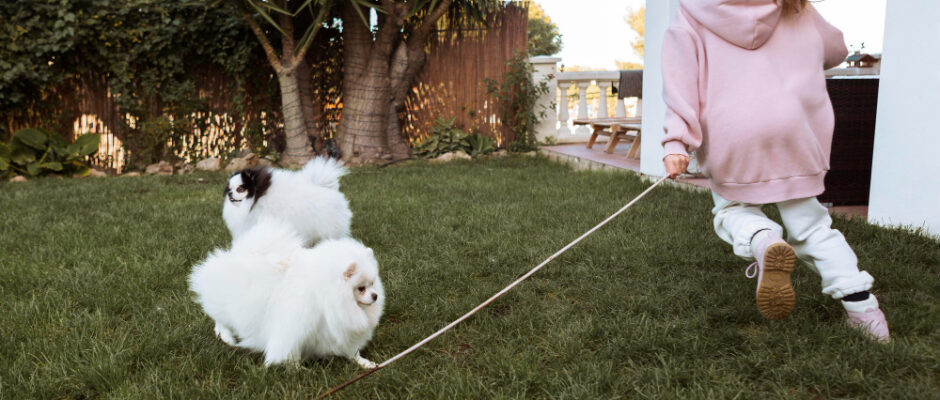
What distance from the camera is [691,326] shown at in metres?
2.50

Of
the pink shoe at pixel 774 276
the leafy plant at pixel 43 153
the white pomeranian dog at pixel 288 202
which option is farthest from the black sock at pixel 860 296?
the leafy plant at pixel 43 153

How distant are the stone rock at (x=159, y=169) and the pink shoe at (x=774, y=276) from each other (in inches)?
306

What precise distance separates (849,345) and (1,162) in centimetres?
839

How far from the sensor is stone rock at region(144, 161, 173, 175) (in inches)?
322

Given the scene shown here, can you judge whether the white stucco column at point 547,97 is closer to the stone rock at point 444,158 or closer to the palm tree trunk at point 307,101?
the stone rock at point 444,158

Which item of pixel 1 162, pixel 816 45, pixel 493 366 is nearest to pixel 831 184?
pixel 816 45

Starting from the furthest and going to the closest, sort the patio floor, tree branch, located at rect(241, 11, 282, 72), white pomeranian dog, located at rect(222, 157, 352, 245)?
tree branch, located at rect(241, 11, 282, 72), the patio floor, white pomeranian dog, located at rect(222, 157, 352, 245)

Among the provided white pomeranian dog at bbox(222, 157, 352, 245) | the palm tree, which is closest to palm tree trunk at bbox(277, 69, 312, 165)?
the palm tree

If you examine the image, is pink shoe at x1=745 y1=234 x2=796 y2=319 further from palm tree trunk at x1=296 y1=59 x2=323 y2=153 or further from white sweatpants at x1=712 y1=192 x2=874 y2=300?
palm tree trunk at x1=296 y1=59 x2=323 y2=153

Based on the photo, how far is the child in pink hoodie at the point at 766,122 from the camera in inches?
90.5

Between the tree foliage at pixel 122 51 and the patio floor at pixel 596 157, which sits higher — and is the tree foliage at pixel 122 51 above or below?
above

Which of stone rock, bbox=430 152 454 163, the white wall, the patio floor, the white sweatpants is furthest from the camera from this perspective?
stone rock, bbox=430 152 454 163

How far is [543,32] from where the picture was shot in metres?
35.5

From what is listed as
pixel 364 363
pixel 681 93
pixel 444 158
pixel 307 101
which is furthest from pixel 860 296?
pixel 307 101
